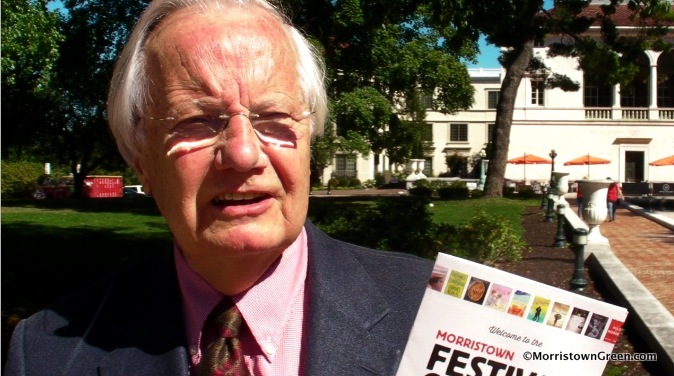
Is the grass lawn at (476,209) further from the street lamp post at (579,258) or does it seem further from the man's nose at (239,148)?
the man's nose at (239,148)

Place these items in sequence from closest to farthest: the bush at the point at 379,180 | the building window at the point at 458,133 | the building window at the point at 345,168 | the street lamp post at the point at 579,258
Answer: the street lamp post at the point at 579,258, the bush at the point at 379,180, the building window at the point at 345,168, the building window at the point at 458,133

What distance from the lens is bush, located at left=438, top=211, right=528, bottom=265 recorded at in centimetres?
894

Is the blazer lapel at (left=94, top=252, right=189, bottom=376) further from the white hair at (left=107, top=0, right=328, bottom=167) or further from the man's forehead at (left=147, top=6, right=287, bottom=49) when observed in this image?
the man's forehead at (left=147, top=6, right=287, bottom=49)

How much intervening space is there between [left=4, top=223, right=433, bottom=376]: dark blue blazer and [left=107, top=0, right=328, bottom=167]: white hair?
1.11ft

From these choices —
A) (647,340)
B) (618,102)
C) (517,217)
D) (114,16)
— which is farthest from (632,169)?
(647,340)

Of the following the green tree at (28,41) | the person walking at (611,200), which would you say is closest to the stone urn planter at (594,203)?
the person walking at (611,200)

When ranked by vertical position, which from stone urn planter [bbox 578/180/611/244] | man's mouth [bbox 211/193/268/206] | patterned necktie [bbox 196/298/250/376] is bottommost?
stone urn planter [bbox 578/180/611/244]

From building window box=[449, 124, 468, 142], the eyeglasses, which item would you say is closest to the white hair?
the eyeglasses

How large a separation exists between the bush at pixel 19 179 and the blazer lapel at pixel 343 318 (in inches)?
1679

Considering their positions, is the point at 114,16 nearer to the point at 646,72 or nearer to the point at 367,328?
the point at 367,328

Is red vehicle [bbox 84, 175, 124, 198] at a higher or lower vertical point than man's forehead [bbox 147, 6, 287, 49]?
lower

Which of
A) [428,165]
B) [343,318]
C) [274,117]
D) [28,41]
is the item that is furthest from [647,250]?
[428,165]

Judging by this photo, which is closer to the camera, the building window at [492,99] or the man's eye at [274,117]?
the man's eye at [274,117]

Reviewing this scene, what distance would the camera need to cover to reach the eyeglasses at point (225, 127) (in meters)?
1.55
